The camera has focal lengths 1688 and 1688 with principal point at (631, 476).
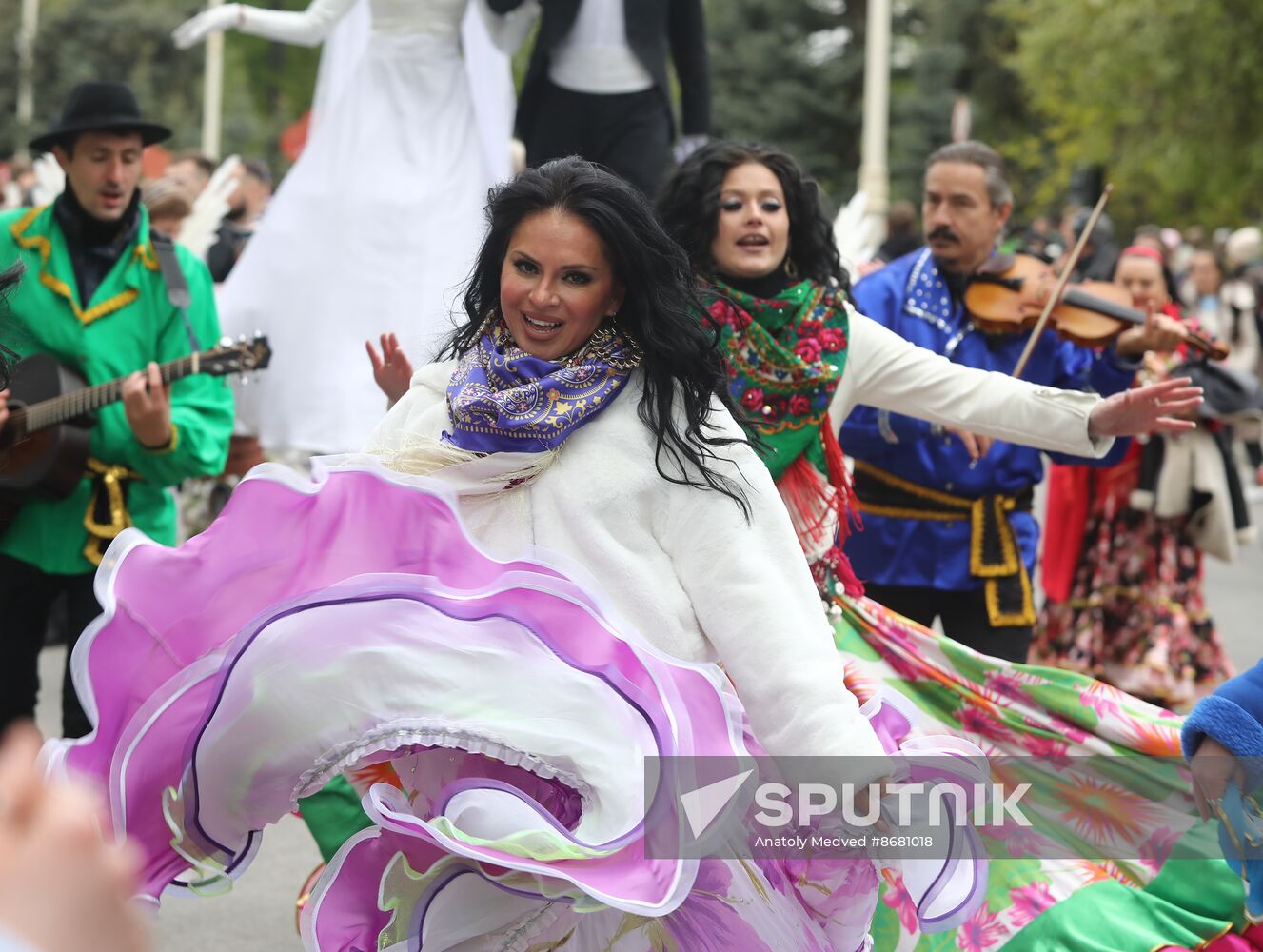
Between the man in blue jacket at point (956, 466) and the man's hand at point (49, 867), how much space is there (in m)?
4.16

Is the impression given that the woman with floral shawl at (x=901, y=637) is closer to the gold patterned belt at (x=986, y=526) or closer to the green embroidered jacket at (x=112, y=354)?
the gold patterned belt at (x=986, y=526)

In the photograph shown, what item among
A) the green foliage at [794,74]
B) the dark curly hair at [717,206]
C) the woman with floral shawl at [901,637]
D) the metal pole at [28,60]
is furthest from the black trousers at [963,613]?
the metal pole at [28,60]

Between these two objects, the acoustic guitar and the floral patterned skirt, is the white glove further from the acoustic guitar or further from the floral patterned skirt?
the floral patterned skirt

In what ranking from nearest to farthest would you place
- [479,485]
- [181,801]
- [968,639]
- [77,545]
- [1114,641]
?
[181,801]
[479,485]
[77,545]
[968,639]
[1114,641]

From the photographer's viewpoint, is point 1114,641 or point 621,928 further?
point 1114,641

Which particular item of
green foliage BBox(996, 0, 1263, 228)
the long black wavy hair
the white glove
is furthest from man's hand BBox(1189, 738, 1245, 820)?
green foliage BBox(996, 0, 1263, 228)

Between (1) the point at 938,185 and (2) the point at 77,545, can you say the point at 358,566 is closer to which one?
(2) the point at 77,545

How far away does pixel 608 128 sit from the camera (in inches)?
260

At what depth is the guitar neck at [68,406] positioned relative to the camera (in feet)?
16.0

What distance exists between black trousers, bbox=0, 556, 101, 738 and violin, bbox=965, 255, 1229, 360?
2.88 metres

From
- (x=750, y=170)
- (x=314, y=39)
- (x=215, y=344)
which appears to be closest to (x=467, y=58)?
(x=314, y=39)

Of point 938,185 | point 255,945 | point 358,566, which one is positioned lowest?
point 255,945

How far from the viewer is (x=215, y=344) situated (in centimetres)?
520

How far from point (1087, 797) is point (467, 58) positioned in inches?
152
